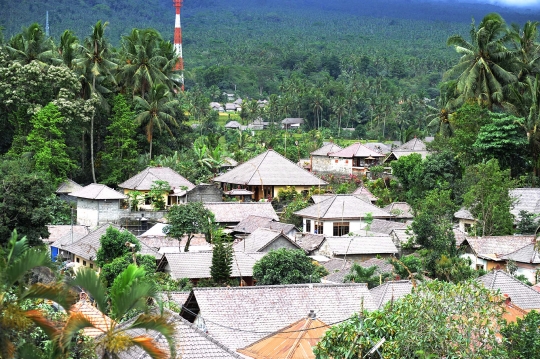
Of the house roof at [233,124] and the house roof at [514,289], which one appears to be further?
the house roof at [233,124]

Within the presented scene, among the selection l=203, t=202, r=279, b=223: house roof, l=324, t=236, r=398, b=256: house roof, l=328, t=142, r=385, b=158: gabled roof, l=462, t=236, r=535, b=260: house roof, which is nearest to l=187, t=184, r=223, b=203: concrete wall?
l=203, t=202, r=279, b=223: house roof

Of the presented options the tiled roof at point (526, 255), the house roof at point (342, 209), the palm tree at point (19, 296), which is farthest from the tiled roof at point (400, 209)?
the palm tree at point (19, 296)

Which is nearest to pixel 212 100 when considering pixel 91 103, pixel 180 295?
pixel 91 103

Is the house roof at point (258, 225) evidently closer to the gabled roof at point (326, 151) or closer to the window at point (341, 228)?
the window at point (341, 228)

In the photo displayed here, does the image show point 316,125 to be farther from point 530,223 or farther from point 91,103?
point 530,223

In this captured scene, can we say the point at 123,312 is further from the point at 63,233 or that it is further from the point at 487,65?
the point at 487,65

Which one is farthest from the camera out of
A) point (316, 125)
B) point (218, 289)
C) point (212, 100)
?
point (212, 100)
